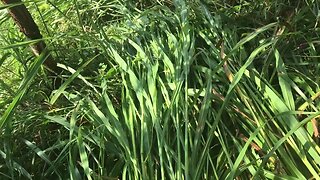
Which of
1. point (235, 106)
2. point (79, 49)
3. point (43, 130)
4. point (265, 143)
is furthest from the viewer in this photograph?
point (79, 49)

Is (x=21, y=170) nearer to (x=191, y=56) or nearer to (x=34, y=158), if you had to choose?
(x=34, y=158)

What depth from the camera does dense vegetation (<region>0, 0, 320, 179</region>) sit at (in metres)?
1.33

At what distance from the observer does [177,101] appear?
139 cm

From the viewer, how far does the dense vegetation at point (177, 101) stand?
4.36 ft

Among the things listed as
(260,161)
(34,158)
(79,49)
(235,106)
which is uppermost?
(79,49)

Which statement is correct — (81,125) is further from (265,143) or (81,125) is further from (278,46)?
(278,46)

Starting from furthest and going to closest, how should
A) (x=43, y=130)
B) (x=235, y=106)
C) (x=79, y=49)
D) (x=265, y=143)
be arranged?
(x=79, y=49), (x=43, y=130), (x=235, y=106), (x=265, y=143)

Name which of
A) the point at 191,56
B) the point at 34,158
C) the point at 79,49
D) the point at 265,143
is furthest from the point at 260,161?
the point at 79,49

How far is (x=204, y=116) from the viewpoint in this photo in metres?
1.37

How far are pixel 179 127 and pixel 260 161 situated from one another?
22 centimetres

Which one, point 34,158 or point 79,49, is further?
point 79,49

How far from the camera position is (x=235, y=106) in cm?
144

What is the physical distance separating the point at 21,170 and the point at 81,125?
208 millimetres

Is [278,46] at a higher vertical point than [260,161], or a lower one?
higher
